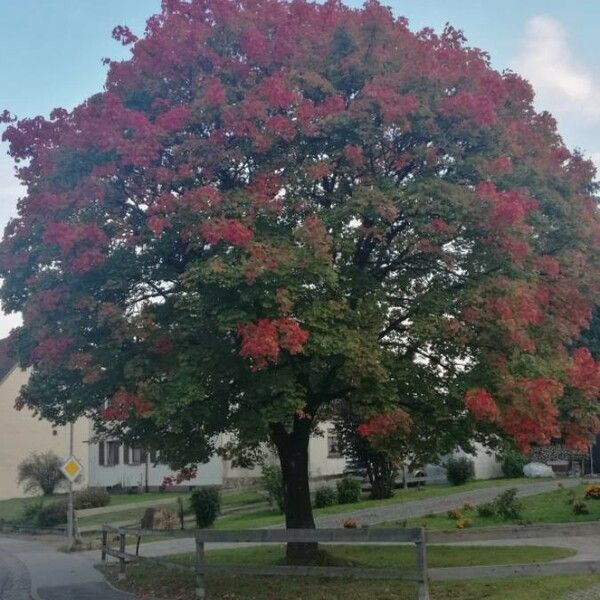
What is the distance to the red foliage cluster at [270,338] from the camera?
Result: 36.7 feet

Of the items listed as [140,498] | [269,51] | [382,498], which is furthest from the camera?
[140,498]

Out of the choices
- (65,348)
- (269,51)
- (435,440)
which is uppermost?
(269,51)

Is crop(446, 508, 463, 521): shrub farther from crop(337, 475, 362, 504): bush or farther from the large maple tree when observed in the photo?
crop(337, 475, 362, 504): bush

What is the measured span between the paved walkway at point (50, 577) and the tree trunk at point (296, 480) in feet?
10.2

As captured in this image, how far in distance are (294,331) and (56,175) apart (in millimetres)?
5278

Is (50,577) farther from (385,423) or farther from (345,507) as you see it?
(345,507)

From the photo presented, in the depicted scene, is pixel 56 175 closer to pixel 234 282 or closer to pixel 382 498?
pixel 234 282

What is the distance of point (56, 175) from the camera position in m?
13.8

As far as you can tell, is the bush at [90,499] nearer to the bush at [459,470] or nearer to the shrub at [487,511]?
the bush at [459,470]

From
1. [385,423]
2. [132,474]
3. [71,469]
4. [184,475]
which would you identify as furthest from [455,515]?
[132,474]

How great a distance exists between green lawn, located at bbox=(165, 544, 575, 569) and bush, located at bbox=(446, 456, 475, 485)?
50.0 feet

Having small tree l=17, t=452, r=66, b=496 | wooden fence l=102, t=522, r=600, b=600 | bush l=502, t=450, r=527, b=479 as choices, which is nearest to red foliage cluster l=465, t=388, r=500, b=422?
wooden fence l=102, t=522, r=600, b=600

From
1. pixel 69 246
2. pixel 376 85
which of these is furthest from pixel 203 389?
pixel 376 85

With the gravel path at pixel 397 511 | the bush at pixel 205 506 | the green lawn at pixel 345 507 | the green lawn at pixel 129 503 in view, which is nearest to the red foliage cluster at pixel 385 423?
the gravel path at pixel 397 511
